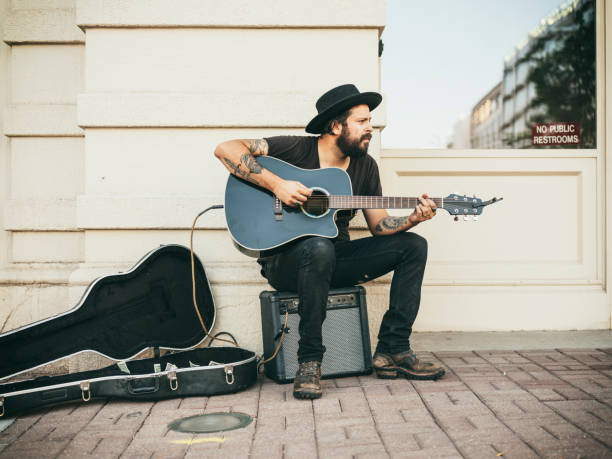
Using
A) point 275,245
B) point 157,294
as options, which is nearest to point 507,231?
point 275,245

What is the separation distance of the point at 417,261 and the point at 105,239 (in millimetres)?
1966

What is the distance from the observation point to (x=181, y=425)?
2436 mm

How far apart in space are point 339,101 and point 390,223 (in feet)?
2.45

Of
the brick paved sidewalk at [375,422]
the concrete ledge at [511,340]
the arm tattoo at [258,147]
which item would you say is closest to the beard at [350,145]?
the arm tattoo at [258,147]

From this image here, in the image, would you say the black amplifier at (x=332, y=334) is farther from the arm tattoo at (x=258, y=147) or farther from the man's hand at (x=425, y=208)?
the arm tattoo at (x=258, y=147)

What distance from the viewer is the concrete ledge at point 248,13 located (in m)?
3.65

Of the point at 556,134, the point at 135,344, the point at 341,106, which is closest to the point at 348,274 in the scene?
the point at 341,106

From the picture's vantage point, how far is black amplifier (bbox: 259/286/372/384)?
3039 millimetres

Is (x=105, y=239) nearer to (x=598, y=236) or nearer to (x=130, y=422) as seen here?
(x=130, y=422)

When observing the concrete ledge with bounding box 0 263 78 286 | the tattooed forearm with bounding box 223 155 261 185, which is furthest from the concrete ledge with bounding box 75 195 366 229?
the tattooed forearm with bounding box 223 155 261 185

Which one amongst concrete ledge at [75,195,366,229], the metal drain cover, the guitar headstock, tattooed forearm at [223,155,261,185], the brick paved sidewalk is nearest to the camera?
the brick paved sidewalk

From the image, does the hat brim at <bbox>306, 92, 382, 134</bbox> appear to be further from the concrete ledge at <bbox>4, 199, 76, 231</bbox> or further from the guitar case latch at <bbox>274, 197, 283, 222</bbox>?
the concrete ledge at <bbox>4, 199, 76, 231</bbox>

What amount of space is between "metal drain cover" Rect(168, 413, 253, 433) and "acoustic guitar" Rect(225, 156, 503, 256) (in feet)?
2.84

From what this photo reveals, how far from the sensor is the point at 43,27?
3906mm
